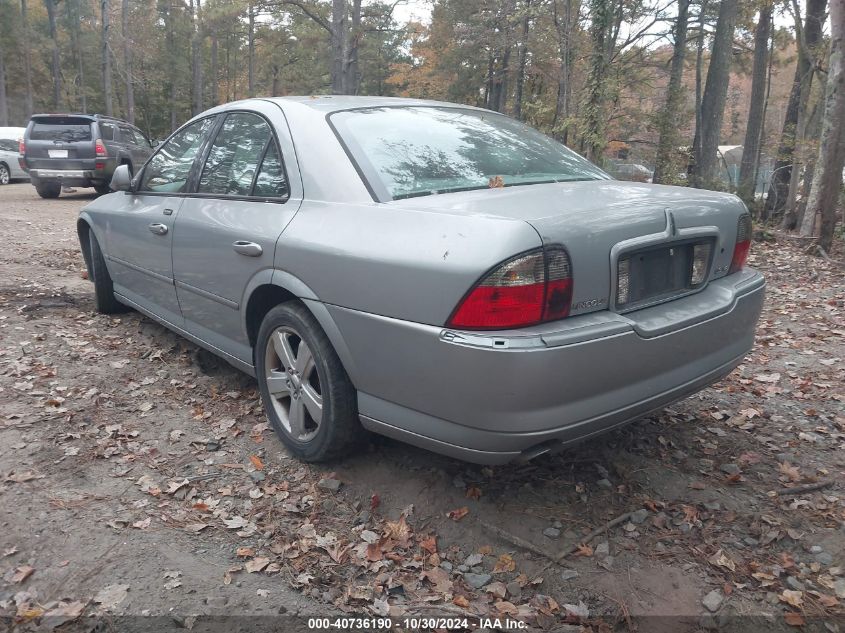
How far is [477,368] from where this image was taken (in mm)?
2195

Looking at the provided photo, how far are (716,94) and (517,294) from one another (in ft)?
49.3

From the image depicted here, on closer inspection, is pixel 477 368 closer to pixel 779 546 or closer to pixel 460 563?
pixel 460 563

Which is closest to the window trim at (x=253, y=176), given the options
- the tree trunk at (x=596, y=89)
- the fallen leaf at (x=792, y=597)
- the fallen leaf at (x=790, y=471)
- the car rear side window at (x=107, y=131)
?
the fallen leaf at (x=792, y=597)

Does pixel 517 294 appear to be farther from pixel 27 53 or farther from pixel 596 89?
pixel 27 53

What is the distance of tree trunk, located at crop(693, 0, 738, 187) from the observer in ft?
47.2

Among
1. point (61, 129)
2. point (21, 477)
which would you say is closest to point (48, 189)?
point (61, 129)

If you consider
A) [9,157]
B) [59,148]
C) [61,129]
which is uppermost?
[61,129]

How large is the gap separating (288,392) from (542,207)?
1541 millimetres

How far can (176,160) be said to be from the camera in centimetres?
428

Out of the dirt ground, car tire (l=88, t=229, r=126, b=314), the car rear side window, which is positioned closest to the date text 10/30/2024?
the dirt ground

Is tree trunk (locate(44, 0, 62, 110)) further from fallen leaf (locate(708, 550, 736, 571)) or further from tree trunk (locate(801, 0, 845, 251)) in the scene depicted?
fallen leaf (locate(708, 550, 736, 571))

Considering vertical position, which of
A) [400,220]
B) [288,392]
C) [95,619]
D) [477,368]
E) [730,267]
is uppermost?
[400,220]

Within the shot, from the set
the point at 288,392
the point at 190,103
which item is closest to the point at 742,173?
the point at 288,392

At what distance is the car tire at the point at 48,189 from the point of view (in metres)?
14.4
